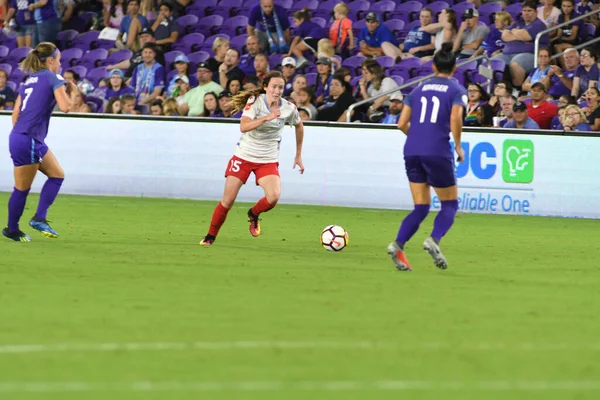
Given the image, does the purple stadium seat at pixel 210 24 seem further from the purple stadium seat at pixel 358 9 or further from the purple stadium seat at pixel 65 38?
the purple stadium seat at pixel 65 38

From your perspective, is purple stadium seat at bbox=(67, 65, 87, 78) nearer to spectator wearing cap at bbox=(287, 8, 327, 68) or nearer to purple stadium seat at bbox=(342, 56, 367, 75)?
spectator wearing cap at bbox=(287, 8, 327, 68)

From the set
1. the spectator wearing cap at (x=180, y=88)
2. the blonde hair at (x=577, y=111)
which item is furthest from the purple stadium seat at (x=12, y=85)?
the blonde hair at (x=577, y=111)

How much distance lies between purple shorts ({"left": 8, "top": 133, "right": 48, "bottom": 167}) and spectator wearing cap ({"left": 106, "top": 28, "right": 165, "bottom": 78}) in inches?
452

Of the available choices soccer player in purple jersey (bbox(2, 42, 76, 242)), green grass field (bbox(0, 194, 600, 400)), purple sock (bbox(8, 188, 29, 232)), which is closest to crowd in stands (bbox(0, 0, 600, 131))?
green grass field (bbox(0, 194, 600, 400))

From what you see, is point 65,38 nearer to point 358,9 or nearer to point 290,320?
point 358,9

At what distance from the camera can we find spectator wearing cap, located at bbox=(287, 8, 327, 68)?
954 inches

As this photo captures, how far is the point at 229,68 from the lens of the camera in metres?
23.6

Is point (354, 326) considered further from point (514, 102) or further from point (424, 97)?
point (514, 102)

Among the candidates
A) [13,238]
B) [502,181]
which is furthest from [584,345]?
[502,181]

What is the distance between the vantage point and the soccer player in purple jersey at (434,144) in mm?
11328

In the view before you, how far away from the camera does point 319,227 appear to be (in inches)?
663

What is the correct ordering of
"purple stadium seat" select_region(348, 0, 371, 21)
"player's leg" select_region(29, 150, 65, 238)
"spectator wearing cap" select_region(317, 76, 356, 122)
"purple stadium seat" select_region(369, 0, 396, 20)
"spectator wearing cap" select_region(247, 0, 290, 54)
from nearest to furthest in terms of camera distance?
"player's leg" select_region(29, 150, 65, 238) < "spectator wearing cap" select_region(317, 76, 356, 122) < "spectator wearing cap" select_region(247, 0, 290, 54) < "purple stadium seat" select_region(369, 0, 396, 20) < "purple stadium seat" select_region(348, 0, 371, 21)

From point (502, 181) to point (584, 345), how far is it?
40.0 feet

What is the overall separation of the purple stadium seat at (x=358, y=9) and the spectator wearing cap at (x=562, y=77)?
17.5 feet
